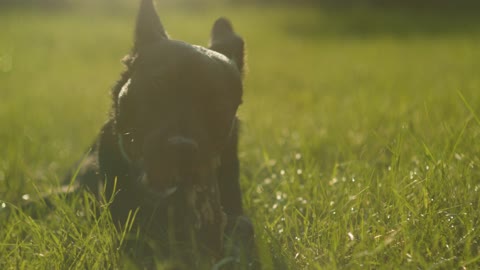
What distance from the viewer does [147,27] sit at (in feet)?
10.3

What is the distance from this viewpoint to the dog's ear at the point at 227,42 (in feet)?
11.4

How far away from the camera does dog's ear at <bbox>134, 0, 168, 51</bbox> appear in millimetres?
3127

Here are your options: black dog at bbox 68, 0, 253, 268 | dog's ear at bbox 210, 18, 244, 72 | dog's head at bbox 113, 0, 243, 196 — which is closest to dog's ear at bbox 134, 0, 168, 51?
black dog at bbox 68, 0, 253, 268

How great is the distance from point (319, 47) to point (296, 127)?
1321cm

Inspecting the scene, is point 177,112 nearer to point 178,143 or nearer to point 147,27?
point 178,143

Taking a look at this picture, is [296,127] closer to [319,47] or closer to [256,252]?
[256,252]

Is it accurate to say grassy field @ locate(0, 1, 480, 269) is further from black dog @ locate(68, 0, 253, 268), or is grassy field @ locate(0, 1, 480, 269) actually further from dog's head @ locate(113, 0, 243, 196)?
dog's head @ locate(113, 0, 243, 196)

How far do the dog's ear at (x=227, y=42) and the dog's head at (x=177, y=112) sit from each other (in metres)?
0.57

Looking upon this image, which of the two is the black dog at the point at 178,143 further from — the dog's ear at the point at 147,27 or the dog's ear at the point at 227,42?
the dog's ear at the point at 227,42

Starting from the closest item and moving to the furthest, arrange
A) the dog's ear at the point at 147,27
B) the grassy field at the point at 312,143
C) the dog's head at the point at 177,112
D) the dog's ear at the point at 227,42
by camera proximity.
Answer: the dog's head at the point at 177,112, the grassy field at the point at 312,143, the dog's ear at the point at 147,27, the dog's ear at the point at 227,42

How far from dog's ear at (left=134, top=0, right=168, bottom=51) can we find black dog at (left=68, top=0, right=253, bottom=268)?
82 mm

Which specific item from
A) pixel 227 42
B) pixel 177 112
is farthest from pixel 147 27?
pixel 177 112

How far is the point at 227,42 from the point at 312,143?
72.5 inches

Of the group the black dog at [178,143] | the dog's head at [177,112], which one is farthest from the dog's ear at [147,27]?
the dog's head at [177,112]
